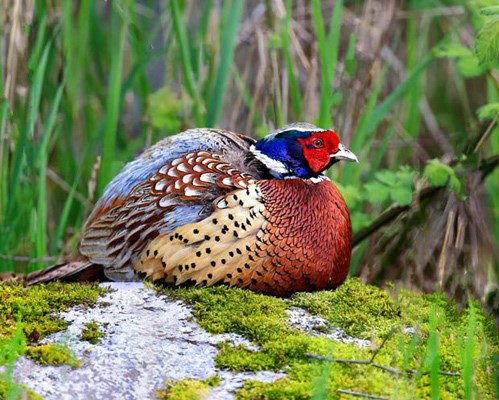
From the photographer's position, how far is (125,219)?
3.64 meters

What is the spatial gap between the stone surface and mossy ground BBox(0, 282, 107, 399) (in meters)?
0.04

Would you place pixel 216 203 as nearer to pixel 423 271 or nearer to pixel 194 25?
pixel 423 271

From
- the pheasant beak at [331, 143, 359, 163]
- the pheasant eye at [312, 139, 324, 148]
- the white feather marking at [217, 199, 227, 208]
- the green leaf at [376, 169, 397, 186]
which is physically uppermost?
the pheasant eye at [312, 139, 324, 148]

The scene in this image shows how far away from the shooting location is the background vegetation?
4.26m

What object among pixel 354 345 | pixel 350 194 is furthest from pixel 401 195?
pixel 354 345

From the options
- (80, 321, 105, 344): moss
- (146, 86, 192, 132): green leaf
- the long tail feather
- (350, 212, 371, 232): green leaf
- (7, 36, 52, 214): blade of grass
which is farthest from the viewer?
(146, 86, 192, 132): green leaf

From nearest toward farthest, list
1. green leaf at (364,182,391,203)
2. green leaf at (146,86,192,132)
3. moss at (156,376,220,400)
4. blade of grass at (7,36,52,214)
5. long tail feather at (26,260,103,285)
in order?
moss at (156,376,220,400), long tail feather at (26,260,103,285), blade of grass at (7,36,52,214), green leaf at (364,182,391,203), green leaf at (146,86,192,132)

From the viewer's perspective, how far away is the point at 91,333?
298cm

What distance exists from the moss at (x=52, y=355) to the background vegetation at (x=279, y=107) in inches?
60.9

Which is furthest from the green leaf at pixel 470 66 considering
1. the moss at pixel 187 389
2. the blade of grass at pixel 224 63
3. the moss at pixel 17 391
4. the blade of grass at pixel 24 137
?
the moss at pixel 17 391

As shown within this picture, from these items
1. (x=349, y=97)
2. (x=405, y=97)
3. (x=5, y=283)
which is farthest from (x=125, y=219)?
(x=405, y=97)

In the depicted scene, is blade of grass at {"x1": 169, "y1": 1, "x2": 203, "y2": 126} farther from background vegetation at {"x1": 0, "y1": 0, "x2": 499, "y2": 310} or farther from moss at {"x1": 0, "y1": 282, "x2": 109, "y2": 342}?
moss at {"x1": 0, "y1": 282, "x2": 109, "y2": 342}

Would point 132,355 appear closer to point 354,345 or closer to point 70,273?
point 354,345

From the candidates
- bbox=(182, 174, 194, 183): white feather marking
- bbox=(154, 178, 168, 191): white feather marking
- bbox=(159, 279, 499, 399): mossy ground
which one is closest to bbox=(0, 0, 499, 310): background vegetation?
bbox=(159, 279, 499, 399): mossy ground
